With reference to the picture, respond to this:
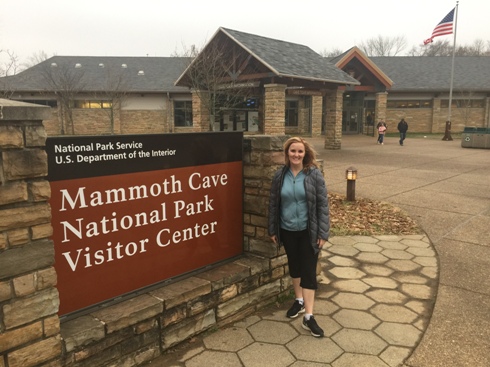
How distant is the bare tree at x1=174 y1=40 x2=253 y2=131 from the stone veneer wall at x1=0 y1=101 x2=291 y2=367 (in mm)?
13712

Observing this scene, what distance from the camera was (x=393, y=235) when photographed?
5.81 metres

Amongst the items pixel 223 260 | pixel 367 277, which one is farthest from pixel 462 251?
pixel 223 260

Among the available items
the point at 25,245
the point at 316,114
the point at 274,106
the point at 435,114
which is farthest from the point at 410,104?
the point at 25,245

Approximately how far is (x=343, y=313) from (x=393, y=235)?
2670 mm

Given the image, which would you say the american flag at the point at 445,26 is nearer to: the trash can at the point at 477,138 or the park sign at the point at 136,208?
the trash can at the point at 477,138

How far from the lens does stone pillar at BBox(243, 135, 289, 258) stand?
3.63 metres

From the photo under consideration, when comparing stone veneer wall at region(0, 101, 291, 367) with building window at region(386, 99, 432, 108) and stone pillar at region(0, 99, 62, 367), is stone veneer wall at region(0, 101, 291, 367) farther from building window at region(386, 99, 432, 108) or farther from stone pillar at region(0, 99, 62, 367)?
building window at region(386, 99, 432, 108)

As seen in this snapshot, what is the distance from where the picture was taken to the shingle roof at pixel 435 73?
3219cm

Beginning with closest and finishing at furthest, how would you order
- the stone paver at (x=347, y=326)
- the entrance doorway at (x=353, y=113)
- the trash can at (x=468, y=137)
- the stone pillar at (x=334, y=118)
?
1. the stone paver at (x=347, y=326)
2. the stone pillar at (x=334, y=118)
3. the trash can at (x=468, y=137)
4. the entrance doorway at (x=353, y=113)

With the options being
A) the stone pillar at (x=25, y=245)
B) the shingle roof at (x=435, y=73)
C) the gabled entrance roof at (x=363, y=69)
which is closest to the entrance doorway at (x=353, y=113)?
the shingle roof at (x=435, y=73)

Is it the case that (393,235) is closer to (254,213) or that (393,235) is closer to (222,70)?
(254,213)

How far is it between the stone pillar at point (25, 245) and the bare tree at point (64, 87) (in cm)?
2682

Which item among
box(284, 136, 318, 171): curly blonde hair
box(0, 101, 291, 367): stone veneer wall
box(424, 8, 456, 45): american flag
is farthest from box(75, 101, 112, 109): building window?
box(284, 136, 318, 171): curly blonde hair

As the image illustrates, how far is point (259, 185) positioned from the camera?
3711 mm
